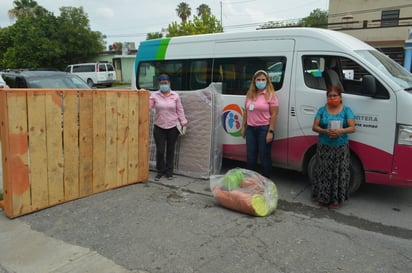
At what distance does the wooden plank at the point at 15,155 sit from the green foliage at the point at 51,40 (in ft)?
107

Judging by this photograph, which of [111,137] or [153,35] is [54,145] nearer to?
[111,137]

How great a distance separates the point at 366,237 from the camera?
12.2 feet

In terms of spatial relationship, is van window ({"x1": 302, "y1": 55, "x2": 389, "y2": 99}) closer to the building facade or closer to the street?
the street

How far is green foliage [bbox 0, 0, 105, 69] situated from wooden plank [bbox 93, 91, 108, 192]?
31950mm

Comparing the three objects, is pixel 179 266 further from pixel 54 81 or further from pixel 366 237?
pixel 54 81

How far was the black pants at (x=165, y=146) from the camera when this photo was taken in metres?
5.68

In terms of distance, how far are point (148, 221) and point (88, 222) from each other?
2.27 ft

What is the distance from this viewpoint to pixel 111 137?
16.4ft

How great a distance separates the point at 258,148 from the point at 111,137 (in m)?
2.17

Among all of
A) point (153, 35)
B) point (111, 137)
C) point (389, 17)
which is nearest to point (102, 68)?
point (153, 35)

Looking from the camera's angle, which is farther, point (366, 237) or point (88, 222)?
point (88, 222)

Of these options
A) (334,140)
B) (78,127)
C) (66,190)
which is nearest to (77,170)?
(66,190)

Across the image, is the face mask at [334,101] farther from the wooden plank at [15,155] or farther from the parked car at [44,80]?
the parked car at [44,80]

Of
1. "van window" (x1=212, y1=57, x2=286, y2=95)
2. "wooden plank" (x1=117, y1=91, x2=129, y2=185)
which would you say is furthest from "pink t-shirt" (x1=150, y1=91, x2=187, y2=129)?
"van window" (x1=212, y1=57, x2=286, y2=95)
